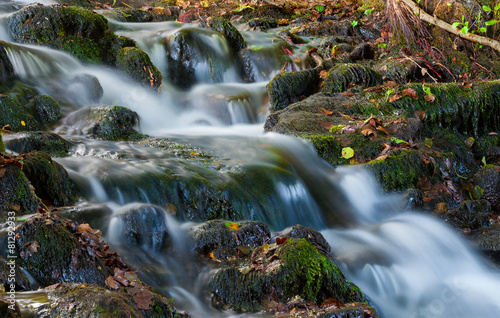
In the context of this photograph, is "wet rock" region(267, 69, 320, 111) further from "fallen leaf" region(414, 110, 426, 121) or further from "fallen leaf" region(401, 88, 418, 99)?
"fallen leaf" region(414, 110, 426, 121)

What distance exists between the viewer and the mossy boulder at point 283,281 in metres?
3.24

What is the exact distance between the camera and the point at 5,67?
6660 millimetres

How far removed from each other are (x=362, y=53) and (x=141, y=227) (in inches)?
289

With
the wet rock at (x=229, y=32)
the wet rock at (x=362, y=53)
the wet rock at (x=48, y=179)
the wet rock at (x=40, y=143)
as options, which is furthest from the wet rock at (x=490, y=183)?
the wet rock at (x=229, y=32)

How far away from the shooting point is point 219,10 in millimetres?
13391

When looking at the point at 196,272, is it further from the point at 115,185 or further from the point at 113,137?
the point at 113,137

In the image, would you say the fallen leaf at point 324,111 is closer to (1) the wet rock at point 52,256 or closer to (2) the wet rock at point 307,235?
(2) the wet rock at point 307,235

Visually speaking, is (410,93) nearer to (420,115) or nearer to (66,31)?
(420,115)

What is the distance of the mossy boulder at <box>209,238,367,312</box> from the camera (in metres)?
3.24

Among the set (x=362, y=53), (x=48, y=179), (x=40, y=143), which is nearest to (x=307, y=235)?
(x=48, y=179)

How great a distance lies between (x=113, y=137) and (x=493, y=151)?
5671 mm

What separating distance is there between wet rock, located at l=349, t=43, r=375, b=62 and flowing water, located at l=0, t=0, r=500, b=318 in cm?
331

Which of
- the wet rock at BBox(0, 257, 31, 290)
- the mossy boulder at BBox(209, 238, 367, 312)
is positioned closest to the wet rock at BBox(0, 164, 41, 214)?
the wet rock at BBox(0, 257, 31, 290)

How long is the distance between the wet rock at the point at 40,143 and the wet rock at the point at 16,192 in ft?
4.42
